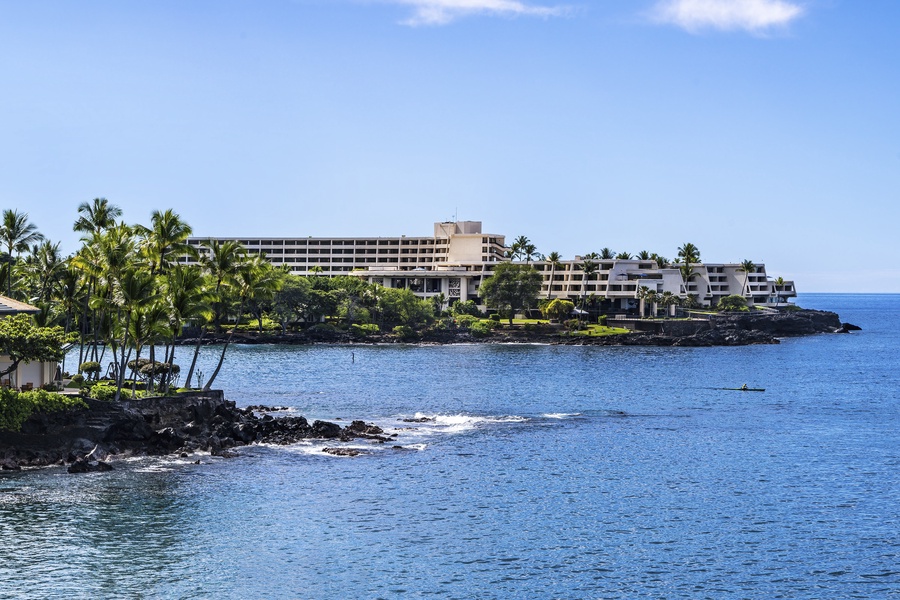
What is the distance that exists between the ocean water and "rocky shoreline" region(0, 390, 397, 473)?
1.91 metres

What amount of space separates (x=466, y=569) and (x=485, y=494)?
13787 millimetres

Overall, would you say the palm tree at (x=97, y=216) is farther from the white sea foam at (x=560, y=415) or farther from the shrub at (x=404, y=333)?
the shrub at (x=404, y=333)

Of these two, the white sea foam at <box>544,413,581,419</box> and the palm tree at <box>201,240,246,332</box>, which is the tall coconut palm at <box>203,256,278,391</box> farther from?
the white sea foam at <box>544,413,581,419</box>

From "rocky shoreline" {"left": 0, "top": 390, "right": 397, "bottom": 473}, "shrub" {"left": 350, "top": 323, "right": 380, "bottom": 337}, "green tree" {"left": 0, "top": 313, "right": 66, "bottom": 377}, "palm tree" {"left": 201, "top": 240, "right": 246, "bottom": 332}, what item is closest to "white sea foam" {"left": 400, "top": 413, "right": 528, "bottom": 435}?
"rocky shoreline" {"left": 0, "top": 390, "right": 397, "bottom": 473}

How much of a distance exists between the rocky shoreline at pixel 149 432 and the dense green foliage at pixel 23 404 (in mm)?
418

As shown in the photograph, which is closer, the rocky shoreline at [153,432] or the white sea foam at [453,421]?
the rocky shoreline at [153,432]

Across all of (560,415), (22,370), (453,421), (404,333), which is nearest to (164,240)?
(22,370)

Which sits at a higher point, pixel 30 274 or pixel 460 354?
pixel 30 274

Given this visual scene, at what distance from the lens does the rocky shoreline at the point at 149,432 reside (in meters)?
57.6

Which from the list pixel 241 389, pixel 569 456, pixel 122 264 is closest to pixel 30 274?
pixel 241 389

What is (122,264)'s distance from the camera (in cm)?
6856

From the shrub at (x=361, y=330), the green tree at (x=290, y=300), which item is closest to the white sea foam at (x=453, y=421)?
the shrub at (x=361, y=330)

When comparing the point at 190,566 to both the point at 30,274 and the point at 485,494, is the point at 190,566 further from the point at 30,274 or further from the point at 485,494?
the point at 30,274

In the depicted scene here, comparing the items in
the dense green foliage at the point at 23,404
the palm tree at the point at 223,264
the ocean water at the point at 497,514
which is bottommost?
the ocean water at the point at 497,514
